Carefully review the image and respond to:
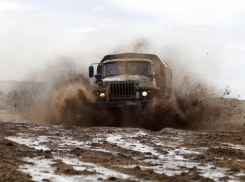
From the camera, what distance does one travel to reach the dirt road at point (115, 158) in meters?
5.73

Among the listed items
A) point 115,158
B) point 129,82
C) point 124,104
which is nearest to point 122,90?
point 129,82

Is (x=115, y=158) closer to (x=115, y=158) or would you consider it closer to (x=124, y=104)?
(x=115, y=158)

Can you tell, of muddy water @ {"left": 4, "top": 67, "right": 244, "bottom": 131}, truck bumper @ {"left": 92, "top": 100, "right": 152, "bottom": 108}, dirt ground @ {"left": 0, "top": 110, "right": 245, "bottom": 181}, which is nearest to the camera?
dirt ground @ {"left": 0, "top": 110, "right": 245, "bottom": 181}

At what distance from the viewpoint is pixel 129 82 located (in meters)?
15.3

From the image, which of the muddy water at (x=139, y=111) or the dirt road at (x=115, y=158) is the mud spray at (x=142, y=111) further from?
the dirt road at (x=115, y=158)

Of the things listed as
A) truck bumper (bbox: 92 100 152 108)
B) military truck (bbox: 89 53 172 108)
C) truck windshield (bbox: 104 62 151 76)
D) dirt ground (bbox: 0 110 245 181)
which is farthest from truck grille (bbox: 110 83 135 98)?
dirt ground (bbox: 0 110 245 181)

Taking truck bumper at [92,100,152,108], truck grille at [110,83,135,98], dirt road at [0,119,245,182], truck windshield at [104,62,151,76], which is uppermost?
truck windshield at [104,62,151,76]

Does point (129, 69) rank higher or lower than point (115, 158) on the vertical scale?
higher

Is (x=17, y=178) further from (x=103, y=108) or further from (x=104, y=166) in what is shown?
(x=103, y=108)

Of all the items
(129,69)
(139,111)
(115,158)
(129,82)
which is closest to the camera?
(115,158)

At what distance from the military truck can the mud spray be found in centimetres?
33

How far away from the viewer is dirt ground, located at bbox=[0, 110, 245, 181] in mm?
5730

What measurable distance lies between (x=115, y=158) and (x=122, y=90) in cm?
803

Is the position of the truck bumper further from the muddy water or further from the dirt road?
the dirt road
